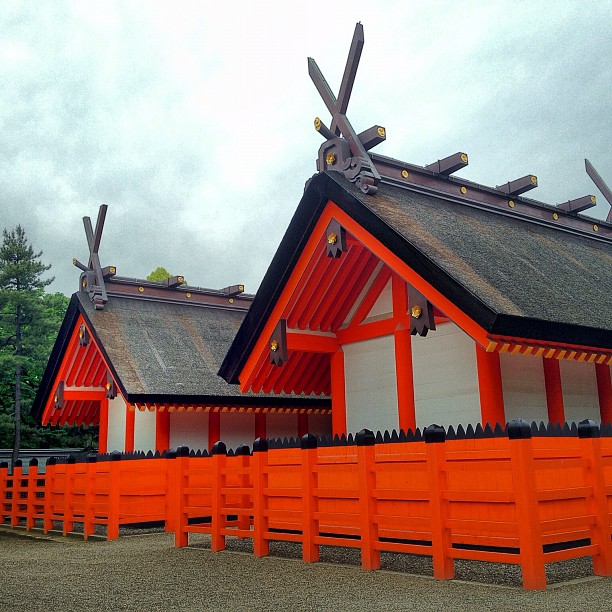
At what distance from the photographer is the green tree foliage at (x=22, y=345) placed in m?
25.8

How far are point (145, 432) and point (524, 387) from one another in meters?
9.71

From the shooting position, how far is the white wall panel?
17.8 metres

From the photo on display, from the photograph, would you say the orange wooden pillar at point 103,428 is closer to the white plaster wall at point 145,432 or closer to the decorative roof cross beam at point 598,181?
the white plaster wall at point 145,432

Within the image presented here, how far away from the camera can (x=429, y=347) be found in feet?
34.6

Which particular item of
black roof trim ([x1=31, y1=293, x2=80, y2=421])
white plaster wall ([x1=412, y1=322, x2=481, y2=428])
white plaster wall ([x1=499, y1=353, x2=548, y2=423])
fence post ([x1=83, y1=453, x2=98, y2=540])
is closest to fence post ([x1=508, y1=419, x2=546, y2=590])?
white plaster wall ([x1=412, y1=322, x2=481, y2=428])

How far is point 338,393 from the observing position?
11961 mm

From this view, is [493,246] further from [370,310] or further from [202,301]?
[202,301]

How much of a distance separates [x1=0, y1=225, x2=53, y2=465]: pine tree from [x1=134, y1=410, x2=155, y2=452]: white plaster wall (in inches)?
394

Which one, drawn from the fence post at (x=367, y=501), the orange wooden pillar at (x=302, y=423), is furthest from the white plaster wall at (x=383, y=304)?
the orange wooden pillar at (x=302, y=423)

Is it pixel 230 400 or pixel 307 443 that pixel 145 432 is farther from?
pixel 307 443

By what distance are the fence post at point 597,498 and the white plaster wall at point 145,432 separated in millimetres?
12067

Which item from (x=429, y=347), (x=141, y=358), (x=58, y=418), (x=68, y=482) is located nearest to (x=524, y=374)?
(x=429, y=347)

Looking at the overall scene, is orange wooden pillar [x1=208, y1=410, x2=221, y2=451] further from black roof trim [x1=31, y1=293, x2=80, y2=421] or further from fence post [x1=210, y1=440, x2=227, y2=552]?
fence post [x1=210, y1=440, x2=227, y2=552]

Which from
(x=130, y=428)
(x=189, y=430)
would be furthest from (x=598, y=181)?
(x=130, y=428)
